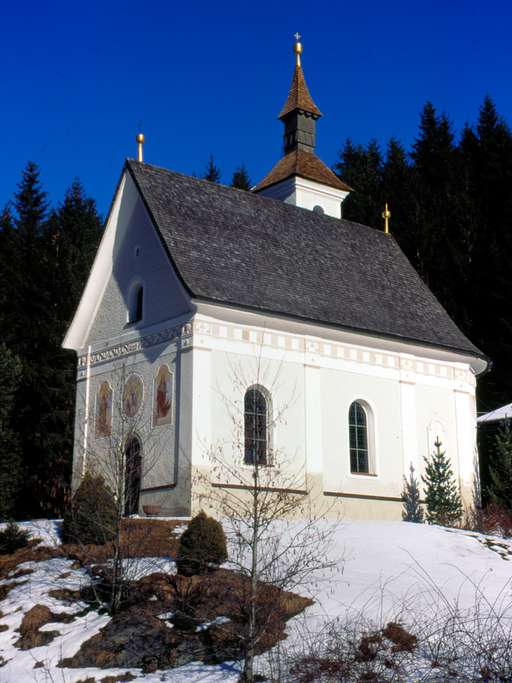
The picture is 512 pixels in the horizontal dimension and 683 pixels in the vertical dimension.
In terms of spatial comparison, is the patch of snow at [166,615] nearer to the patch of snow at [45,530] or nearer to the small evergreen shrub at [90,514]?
the small evergreen shrub at [90,514]

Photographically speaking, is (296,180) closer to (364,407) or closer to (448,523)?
(364,407)

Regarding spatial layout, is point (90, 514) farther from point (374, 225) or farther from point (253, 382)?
point (374, 225)

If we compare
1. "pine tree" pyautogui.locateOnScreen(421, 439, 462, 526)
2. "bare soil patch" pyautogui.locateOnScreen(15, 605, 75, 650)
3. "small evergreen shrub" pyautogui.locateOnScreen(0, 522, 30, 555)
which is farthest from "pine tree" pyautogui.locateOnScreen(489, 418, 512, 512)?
"bare soil patch" pyautogui.locateOnScreen(15, 605, 75, 650)

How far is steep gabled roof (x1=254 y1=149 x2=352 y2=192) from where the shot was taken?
126ft

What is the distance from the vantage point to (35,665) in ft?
43.3

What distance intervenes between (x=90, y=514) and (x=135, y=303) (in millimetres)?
9955

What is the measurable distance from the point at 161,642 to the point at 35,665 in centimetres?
187

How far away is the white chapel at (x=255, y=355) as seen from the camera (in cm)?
2414

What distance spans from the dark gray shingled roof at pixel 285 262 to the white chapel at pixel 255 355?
0.06 metres

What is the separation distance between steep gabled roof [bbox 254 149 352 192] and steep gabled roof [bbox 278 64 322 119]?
205 cm

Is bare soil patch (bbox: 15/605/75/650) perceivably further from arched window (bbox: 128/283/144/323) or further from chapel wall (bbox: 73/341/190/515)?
arched window (bbox: 128/283/144/323)

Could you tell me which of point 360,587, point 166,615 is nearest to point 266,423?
point 360,587

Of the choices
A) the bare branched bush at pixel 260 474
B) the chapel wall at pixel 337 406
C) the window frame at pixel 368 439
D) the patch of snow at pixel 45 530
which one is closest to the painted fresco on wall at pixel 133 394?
the chapel wall at pixel 337 406

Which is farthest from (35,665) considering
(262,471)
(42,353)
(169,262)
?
(42,353)
